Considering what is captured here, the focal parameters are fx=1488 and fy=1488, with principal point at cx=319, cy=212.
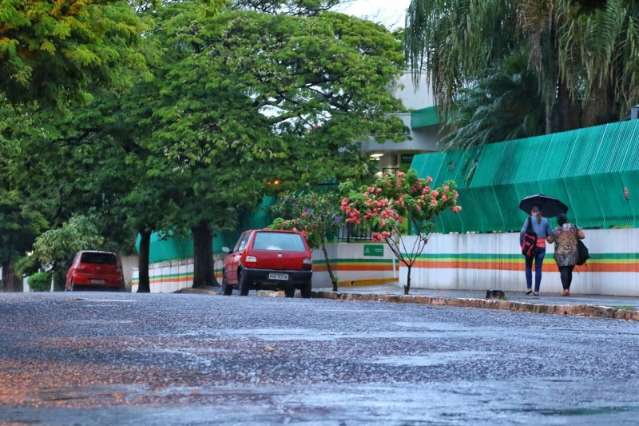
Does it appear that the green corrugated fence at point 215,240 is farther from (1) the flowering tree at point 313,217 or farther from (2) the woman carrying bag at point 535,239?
(2) the woman carrying bag at point 535,239

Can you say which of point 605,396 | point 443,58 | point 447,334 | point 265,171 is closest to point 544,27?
point 443,58

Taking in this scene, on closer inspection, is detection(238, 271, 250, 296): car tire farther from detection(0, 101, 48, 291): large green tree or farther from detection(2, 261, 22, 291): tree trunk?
detection(2, 261, 22, 291): tree trunk

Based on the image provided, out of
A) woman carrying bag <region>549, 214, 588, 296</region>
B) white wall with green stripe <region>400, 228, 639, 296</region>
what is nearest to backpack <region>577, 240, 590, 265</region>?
woman carrying bag <region>549, 214, 588, 296</region>

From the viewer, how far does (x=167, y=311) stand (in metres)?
21.9

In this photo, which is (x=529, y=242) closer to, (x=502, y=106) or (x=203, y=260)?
(x=502, y=106)

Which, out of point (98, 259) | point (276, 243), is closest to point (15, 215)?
point (98, 259)

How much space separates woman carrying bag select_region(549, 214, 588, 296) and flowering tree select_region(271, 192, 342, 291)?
1368 centimetres

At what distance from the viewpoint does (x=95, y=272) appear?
162 ft

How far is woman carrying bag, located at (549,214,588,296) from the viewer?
28.6m

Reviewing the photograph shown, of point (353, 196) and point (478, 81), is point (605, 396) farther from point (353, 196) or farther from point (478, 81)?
point (478, 81)

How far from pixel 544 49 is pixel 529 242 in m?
8.26

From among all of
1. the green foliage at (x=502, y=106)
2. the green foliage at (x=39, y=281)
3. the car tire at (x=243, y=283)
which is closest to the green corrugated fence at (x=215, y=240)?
the green foliage at (x=39, y=281)

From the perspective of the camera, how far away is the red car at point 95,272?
4922 cm

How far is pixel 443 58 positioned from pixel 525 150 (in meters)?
5.74
